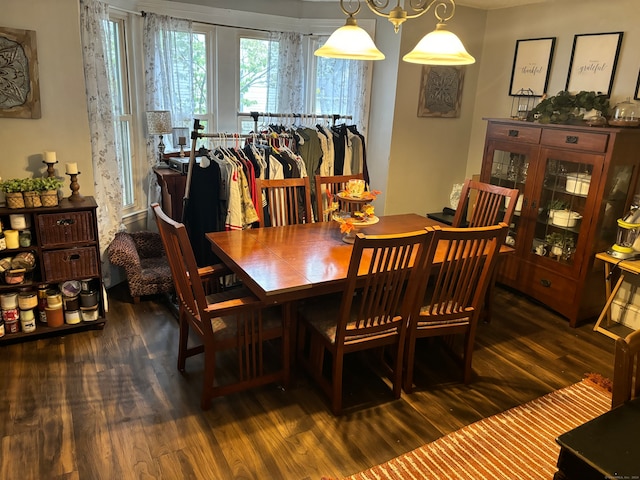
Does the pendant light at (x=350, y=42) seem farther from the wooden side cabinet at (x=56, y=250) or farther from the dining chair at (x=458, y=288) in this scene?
the wooden side cabinet at (x=56, y=250)

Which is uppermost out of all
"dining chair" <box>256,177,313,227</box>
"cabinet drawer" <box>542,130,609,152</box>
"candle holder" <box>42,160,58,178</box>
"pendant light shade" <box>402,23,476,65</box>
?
"pendant light shade" <box>402,23,476,65</box>

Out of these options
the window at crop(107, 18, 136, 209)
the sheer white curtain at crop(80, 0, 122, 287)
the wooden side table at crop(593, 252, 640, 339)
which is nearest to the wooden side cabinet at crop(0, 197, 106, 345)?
the sheer white curtain at crop(80, 0, 122, 287)

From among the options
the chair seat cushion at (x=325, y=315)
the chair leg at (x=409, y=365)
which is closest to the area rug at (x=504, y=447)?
the chair leg at (x=409, y=365)

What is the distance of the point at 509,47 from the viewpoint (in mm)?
4211

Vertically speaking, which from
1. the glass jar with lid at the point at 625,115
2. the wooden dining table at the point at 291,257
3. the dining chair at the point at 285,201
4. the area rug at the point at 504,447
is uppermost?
the glass jar with lid at the point at 625,115

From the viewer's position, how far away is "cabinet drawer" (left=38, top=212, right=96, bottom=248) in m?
2.79

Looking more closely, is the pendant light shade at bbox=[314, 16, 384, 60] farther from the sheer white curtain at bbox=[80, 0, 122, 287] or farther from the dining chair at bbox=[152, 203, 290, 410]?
the sheer white curtain at bbox=[80, 0, 122, 287]

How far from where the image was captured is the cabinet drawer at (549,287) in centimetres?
344

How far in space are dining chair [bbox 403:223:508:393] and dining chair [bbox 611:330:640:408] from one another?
97cm

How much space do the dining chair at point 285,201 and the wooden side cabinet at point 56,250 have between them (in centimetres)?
108

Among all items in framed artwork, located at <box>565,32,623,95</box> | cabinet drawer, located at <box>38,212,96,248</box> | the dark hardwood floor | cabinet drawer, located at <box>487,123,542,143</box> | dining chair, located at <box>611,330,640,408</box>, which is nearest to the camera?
dining chair, located at <box>611,330,640,408</box>

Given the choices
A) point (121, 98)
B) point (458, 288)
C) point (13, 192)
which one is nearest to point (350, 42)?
point (458, 288)

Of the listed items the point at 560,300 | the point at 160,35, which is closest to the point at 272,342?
the point at 560,300

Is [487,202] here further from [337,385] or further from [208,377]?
[208,377]
